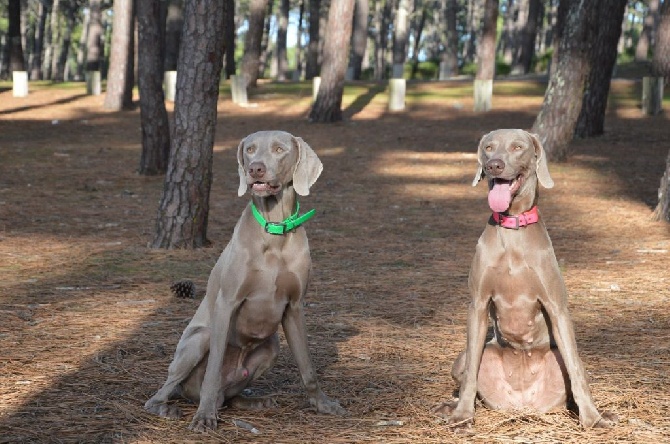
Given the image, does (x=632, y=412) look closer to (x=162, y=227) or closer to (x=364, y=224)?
(x=162, y=227)

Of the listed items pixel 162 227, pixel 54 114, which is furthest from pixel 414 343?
pixel 54 114

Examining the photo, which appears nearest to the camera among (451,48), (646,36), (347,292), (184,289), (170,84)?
(184,289)

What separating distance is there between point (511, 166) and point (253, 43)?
2619 cm

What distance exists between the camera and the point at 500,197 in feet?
16.3

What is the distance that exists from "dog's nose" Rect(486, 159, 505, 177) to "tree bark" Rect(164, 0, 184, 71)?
27.2 m

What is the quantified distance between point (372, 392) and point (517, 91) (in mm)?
25060

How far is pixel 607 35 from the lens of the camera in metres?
18.6

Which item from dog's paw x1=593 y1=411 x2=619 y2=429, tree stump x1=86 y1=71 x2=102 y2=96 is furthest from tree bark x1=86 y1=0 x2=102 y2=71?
dog's paw x1=593 y1=411 x2=619 y2=429

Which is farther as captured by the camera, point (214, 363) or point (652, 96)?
point (652, 96)

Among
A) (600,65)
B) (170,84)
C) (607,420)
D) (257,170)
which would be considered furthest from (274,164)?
(170,84)

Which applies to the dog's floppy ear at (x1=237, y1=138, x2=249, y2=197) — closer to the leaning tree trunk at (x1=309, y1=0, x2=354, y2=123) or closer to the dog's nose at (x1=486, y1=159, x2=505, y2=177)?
the dog's nose at (x1=486, y1=159, x2=505, y2=177)

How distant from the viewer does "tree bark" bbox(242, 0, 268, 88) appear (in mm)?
30375

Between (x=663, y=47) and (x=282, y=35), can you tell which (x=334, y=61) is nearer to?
(x=663, y=47)

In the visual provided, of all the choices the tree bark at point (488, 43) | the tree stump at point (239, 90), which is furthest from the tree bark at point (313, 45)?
the tree stump at point (239, 90)
